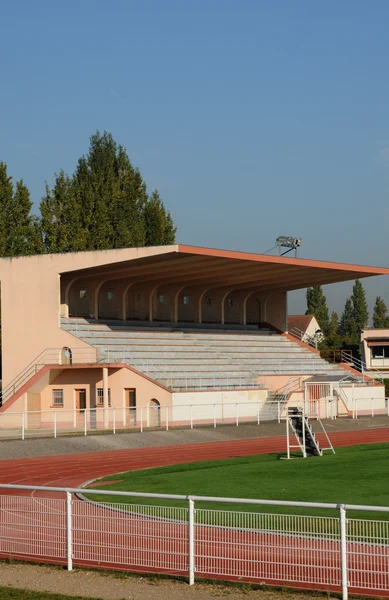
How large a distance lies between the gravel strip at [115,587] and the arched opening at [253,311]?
1829 inches

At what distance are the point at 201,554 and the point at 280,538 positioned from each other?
1012 millimetres

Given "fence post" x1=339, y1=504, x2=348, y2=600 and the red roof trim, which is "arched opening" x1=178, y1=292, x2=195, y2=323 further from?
"fence post" x1=339, y1=504, x2=348, y2=600

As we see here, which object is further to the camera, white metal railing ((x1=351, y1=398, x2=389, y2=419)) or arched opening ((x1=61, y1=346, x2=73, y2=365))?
white metal railing ((x1=351, y1=398, x2=389, y2=419))

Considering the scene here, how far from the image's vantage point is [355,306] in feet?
417

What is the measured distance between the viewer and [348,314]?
128500 millimetres

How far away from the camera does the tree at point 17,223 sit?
55.9 meters

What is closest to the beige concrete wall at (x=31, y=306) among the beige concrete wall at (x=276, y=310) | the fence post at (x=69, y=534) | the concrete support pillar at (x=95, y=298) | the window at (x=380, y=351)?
the concrete support pillar at (x=95, y=298)

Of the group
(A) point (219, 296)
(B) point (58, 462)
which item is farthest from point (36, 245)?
(B) point (58, 462)

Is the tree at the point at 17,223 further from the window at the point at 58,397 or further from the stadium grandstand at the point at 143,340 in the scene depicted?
the window at the point at 58,397

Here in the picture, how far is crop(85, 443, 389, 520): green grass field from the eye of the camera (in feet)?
55.7

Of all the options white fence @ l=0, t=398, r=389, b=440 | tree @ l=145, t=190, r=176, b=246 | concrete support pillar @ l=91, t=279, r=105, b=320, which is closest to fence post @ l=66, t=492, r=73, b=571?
white fence @ l=0, t=398, r=389, b=440

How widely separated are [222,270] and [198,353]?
168 inches

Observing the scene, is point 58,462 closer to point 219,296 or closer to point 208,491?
point 208,491

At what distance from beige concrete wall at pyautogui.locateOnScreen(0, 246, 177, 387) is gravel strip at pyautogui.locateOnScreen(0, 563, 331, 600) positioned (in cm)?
2914
